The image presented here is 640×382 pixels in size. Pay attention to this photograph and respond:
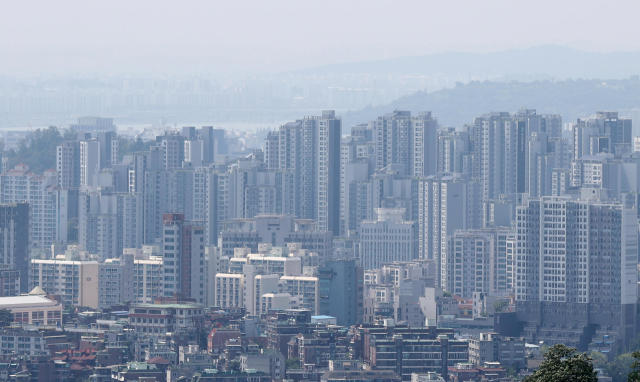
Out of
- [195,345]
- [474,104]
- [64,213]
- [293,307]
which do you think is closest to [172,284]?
[293,307]

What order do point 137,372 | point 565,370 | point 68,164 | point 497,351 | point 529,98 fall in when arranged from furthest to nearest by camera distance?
1. point 529,98
2. point 68,164
3. point 497,351
4. point 137,372
5. point 565,370

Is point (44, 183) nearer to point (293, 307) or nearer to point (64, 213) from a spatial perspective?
point (64, 213)

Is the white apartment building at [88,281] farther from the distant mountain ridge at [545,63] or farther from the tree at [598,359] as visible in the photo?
the distant mountain ridge at [545,63]

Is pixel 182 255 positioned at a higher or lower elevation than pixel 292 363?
higher

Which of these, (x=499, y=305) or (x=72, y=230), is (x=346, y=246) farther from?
(x=499, y=305)

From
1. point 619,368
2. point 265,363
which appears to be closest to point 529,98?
point 619,368

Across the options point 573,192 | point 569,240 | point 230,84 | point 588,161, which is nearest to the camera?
point 569,240
